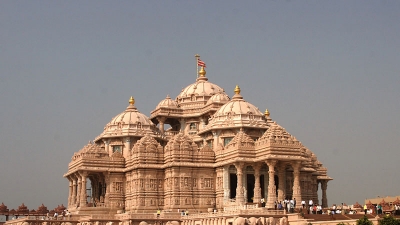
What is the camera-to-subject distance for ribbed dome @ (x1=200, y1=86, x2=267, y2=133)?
74.4 m

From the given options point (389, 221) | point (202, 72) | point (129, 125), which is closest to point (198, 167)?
point (129, 125)

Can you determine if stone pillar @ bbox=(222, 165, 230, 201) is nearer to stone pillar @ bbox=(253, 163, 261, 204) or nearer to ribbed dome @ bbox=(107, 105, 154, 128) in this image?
stone pillar @ bbox=(253, 163, 261, 204)

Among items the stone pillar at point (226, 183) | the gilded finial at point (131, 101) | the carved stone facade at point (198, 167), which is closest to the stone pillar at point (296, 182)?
the carved stone facade at point (198, 167)

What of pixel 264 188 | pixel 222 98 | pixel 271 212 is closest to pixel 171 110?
pixel 222 98

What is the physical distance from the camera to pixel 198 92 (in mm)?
A: 88000

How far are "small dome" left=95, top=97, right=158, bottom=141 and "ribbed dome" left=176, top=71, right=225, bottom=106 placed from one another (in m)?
6.80

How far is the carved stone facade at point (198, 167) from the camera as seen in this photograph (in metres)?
66.6

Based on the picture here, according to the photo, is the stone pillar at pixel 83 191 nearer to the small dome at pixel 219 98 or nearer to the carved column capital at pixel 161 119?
the carved column capital at pixel 161 119

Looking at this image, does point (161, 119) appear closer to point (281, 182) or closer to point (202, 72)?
point (202, 72)

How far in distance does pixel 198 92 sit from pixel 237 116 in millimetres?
14027

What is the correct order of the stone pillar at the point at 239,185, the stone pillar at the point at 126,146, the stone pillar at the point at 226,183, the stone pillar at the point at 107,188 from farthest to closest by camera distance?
the stone pillar at the point at 126,146 < the stone pillar at the point at 107,188 < the stone pillar at the point at 226,183 < the stone pillar at the point at 239,185

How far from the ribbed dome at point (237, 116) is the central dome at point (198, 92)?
9767 millimetres

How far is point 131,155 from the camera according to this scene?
74000 mm

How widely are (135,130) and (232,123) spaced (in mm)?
11789
